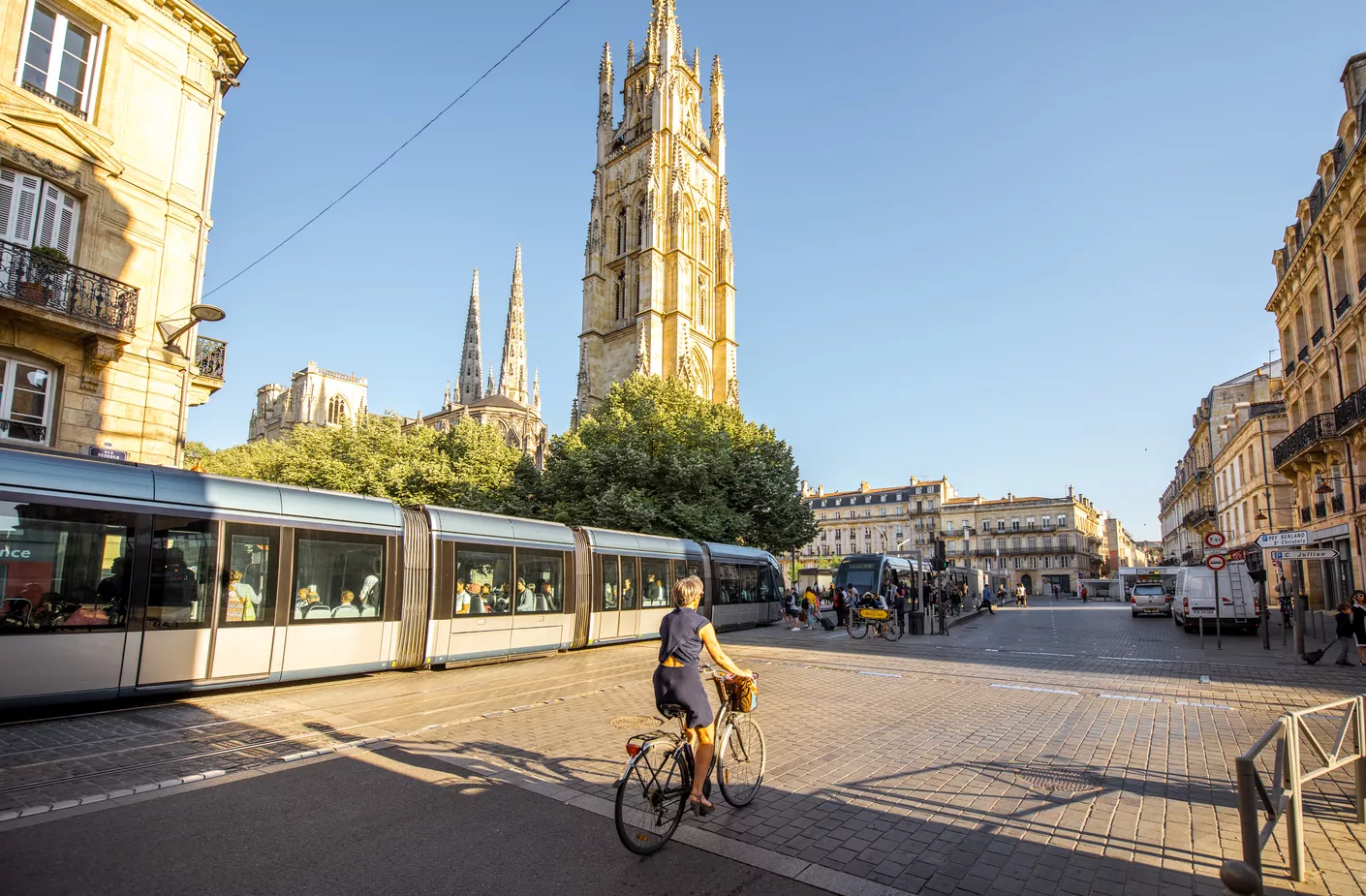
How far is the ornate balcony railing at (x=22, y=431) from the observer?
12430 mm

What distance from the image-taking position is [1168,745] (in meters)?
6.96

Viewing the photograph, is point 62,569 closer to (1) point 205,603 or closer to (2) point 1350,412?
(1) point 205,603

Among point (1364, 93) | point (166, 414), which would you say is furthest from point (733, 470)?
point (1364, 93)

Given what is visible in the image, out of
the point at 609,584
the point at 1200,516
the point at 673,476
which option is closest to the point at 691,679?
the point at 609,584

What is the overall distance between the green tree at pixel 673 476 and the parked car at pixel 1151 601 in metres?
14.4

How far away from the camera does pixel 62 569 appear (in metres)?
7.71

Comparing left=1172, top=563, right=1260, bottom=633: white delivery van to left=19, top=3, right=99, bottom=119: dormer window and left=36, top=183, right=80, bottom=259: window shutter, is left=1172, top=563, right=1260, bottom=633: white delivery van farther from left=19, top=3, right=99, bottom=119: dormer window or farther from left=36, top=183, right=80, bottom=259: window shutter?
left=19, top=3, right=99, bottom=119: dormer window

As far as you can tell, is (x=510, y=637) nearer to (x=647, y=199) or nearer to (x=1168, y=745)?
(x=1168, y=745)

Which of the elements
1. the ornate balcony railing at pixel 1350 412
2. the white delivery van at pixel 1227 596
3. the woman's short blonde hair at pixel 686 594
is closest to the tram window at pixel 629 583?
the woman's short blonde hair at pixel 686 594

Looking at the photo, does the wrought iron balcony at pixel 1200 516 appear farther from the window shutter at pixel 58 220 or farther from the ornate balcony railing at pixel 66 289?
the window shutter at pixel 58 220

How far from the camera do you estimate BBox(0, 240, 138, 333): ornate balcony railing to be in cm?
1236

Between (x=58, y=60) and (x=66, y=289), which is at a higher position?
(x=58, y=60)

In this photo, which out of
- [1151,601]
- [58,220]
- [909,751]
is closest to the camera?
[909,751]

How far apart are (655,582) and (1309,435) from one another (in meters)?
22.7
